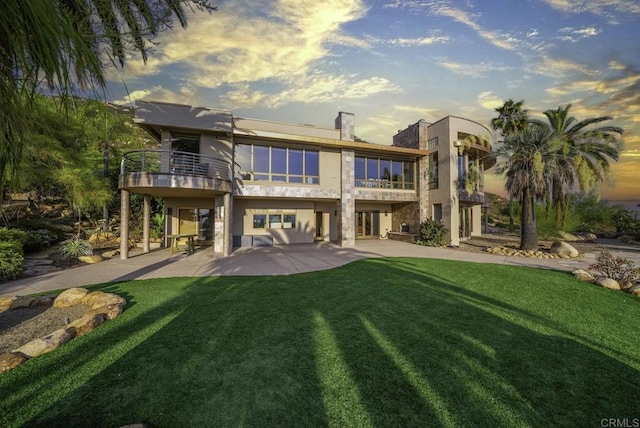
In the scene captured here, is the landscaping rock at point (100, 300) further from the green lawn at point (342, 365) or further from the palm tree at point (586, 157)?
the palm tree at point (586, 157)

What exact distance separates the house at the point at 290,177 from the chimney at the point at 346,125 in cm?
6

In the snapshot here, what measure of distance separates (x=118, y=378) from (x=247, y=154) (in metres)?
12.1

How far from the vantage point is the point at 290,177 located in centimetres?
1414

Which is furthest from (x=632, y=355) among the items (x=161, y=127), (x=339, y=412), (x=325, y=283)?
(x=161, y=127)

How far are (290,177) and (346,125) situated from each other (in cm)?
490

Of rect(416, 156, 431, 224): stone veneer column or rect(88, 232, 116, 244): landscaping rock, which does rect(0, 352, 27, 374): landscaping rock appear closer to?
rect(88, 232, 116, 244): landscaping rock

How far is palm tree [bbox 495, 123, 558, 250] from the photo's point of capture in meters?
11.6

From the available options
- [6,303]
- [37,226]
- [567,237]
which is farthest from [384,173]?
[37,226]

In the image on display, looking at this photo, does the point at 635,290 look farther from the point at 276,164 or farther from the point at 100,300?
the point at 276,164

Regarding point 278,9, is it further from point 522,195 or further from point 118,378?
point 522,195

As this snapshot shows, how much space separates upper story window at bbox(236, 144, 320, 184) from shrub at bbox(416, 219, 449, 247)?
7.39 m

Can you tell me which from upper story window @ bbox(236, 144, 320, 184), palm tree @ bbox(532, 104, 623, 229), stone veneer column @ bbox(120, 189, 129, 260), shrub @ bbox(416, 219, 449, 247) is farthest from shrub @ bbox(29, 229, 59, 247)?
palm tree @ bbox(532, 104, 623, 229)

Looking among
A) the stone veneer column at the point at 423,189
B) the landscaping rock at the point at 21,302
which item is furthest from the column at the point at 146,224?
the stone veneer column at the point at 423,189

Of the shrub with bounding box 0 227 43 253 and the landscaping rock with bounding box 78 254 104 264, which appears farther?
the landscaping rock with bounding box 78 254 104 264
